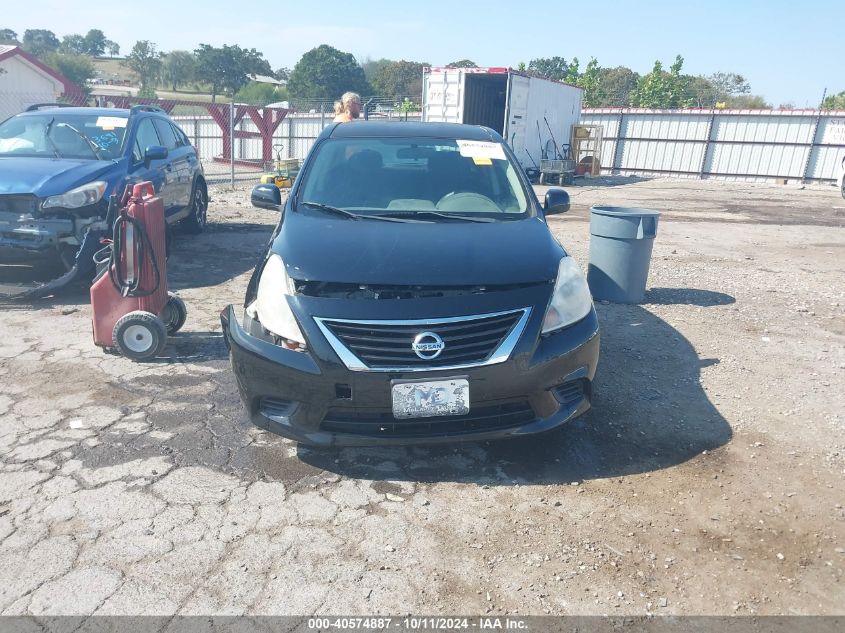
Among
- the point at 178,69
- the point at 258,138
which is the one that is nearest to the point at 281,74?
the point at 178,69

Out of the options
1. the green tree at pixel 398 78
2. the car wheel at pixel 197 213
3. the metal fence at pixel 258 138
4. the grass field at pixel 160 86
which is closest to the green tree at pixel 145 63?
the grass field at pixel 160 86

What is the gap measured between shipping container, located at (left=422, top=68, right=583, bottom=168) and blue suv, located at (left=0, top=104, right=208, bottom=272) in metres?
10.1

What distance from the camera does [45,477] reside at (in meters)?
3.09

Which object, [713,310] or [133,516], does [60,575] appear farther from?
[713,310]

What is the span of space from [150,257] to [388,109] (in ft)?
72.5

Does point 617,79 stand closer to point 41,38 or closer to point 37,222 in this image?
point 37,222

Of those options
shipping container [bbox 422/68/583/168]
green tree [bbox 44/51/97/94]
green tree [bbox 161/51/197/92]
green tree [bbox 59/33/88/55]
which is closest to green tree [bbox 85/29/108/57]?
green tree [bbox 59/33/88/55]

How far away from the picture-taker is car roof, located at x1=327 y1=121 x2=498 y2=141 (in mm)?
4590

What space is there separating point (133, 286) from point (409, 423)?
8.81ft

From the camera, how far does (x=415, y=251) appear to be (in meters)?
3.31

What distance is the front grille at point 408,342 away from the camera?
287 centimetres

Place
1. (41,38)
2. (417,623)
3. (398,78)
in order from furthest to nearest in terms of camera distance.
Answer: (41,38)
(398,78)
(417,623)

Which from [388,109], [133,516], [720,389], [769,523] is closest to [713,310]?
[720,389]

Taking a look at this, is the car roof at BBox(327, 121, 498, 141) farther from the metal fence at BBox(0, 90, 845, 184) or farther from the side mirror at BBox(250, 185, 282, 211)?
the metal fence at BBox(0, 90, 845, 184)
